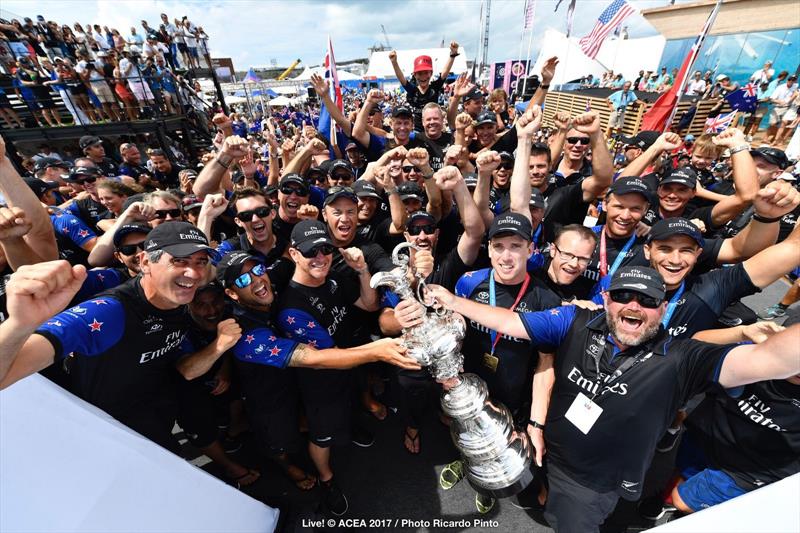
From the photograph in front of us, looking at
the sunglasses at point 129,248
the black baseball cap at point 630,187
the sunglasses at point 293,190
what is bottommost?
the sunglasses at point 129,248

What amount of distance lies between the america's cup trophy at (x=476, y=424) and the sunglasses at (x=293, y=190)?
2.12 m

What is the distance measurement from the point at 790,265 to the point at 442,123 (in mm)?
4566

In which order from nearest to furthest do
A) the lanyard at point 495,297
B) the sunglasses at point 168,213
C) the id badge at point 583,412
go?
the id badge at point 583,412
the lanyard at point 495,297
the sunglasses at point 168,213

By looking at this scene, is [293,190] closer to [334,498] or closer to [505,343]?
[505,343]

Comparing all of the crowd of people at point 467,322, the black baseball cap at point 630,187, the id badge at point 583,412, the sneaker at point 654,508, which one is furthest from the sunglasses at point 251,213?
the sneaker at point 654,508

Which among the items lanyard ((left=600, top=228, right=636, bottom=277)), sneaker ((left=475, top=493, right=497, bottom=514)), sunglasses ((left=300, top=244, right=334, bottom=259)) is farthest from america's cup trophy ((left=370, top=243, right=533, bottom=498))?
lanyard ((left=600, top=228, right=636, bottom=277))

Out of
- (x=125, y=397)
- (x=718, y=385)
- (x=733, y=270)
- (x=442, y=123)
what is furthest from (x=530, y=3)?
(x=125, y=397)

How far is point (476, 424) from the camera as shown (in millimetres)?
2465

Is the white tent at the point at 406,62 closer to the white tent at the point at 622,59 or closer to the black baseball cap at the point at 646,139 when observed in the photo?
the white tent at the point at 622,59

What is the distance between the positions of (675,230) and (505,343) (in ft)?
5.13

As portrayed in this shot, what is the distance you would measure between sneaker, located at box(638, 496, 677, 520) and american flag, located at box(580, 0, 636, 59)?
10.4 metres

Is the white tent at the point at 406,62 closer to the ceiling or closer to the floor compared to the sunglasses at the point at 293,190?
closer to the ceiling

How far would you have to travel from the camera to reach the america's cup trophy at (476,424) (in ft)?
7.43

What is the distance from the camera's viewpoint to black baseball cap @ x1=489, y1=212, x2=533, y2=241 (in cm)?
262
